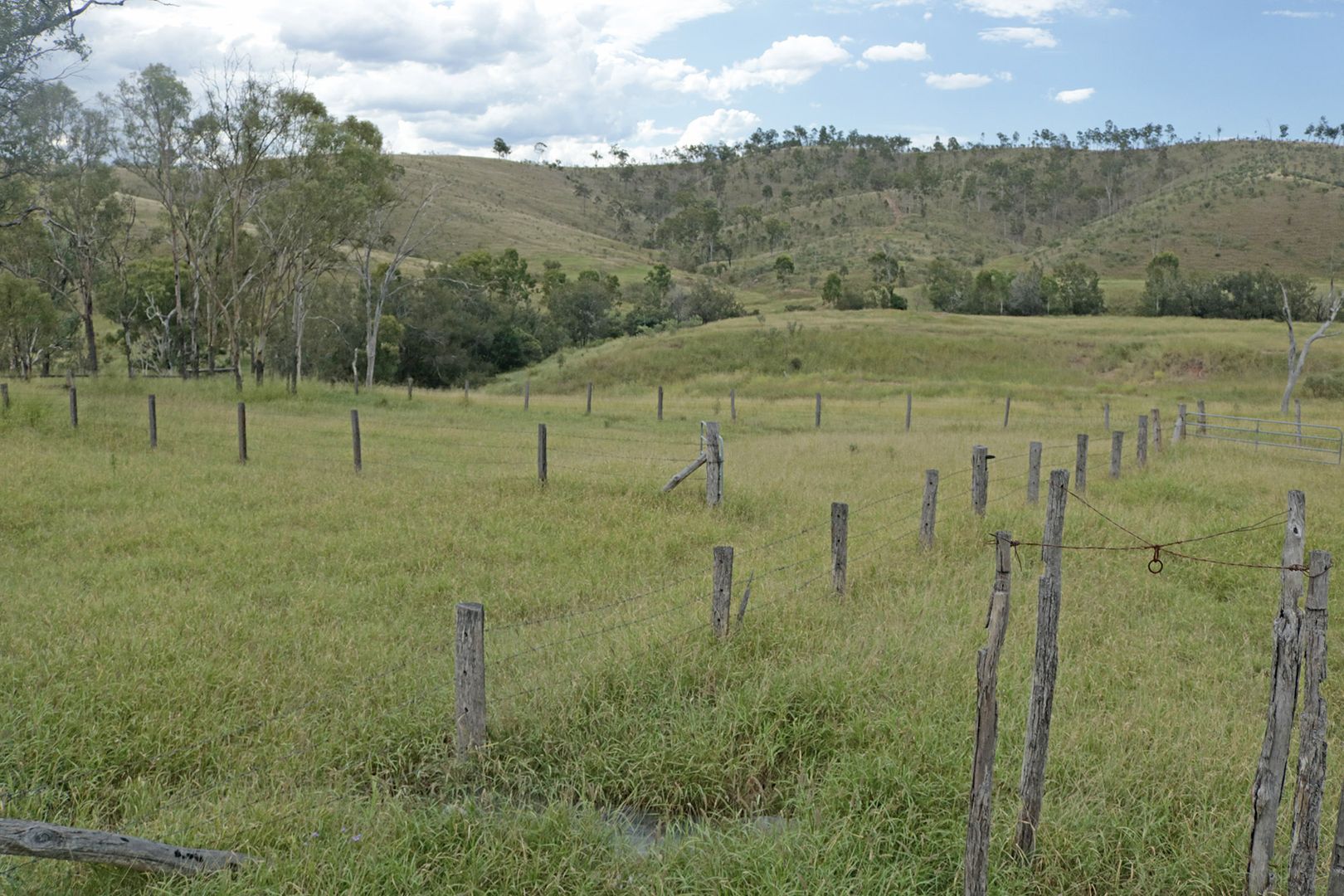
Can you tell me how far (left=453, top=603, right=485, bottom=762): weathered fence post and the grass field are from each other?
0.46 ft

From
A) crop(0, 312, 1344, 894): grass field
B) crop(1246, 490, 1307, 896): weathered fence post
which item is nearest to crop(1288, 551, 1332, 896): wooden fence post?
Answer: crop(1246, 490, 1307, 896): weathered fence post

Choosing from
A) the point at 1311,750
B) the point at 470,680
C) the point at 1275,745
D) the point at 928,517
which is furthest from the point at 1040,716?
the point at 928,517

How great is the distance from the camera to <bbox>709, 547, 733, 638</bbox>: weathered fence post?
7.45 metres

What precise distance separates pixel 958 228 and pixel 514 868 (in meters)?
145

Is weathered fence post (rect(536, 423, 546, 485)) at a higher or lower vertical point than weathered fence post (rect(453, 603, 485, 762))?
higher

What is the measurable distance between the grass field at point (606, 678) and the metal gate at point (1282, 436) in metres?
2.57

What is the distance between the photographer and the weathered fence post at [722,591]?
745 cm

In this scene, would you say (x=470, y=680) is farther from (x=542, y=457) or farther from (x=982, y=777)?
(x=542, y=457)

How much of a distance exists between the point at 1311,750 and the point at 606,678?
4.29m

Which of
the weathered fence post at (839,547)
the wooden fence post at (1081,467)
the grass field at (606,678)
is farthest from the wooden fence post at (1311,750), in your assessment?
the wooden fence post at (1081,467)

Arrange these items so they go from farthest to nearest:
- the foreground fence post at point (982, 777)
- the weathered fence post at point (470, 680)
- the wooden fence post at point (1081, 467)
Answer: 1. the wooden fence post at point (1081, 467)
2. the weathered fence post at point (470, 680)
3. the foreground fence post at point (982, 777)

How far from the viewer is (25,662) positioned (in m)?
7.35

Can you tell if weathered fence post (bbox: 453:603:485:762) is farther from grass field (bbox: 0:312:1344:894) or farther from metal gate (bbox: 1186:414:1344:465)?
metal gate (bbox: 1186:414:1344:465)

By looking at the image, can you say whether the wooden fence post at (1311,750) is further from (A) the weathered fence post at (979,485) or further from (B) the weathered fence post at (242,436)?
(B) the weathered fence post at (242,436)
